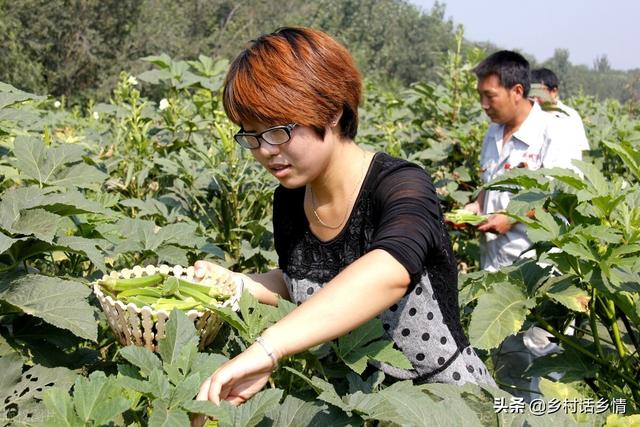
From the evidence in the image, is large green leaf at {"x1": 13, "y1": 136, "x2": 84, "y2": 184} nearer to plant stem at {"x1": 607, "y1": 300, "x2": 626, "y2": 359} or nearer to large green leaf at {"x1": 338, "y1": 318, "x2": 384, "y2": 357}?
large green leaf at {"x1": 338, "y1": 318, "x2": 384, "y2": 357}

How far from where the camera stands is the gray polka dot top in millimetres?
1756

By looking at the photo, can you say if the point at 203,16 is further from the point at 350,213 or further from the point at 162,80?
the point at 350,213

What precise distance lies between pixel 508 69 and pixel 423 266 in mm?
2568

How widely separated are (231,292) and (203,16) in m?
35.6

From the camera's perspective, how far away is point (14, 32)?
23.1 meters

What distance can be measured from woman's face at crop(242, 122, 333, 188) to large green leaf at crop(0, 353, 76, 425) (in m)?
0.65

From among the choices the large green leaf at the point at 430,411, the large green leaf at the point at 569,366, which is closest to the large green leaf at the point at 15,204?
the large green leaf at the point at 430,411

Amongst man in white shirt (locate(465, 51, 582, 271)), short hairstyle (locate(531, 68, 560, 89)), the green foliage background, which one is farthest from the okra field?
the green foliage background

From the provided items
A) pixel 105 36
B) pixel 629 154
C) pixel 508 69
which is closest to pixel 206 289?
pixel 629 154

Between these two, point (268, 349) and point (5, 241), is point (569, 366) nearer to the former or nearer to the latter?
point (268, 349)

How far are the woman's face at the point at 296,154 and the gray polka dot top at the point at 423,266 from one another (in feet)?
0.47

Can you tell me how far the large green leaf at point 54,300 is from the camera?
1.73 meters

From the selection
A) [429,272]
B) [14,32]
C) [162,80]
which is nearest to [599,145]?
[162,80]

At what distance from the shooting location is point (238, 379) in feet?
4.46
